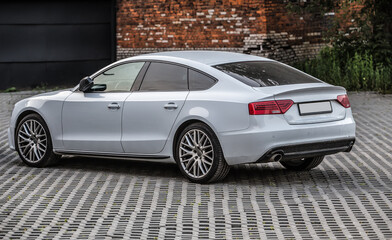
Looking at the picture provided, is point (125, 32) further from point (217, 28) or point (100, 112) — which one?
point (100, 112)

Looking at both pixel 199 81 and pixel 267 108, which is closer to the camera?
pixel 267 108

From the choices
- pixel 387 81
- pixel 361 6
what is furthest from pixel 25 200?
pixel 361 6

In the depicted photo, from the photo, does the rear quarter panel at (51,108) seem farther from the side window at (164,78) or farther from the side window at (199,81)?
the side window at (199,81)

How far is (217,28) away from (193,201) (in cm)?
1482

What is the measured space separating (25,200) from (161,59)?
2460mm

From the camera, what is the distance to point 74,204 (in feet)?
25.9

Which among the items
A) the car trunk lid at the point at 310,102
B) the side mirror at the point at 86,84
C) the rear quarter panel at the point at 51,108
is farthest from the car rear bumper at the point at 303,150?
the rear quarter panel at the point at 51,108

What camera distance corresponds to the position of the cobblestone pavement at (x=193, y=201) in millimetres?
6750

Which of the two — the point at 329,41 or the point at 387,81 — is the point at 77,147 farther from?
the point at 329,41

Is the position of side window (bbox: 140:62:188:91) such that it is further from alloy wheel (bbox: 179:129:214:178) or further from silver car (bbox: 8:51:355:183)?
alloy wheel (bbox: 179:129:214:178)

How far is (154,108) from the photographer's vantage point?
364 inches

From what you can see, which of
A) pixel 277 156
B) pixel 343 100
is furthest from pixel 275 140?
pixel 343 100

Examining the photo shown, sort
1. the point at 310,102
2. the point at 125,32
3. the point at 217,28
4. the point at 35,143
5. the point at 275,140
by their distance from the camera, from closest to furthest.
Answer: the point at 275,140
the point at 310,102
the point at 35,143
the point at 217,28
the point at 125,32

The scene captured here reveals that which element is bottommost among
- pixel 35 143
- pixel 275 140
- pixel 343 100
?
pixel 35 143
